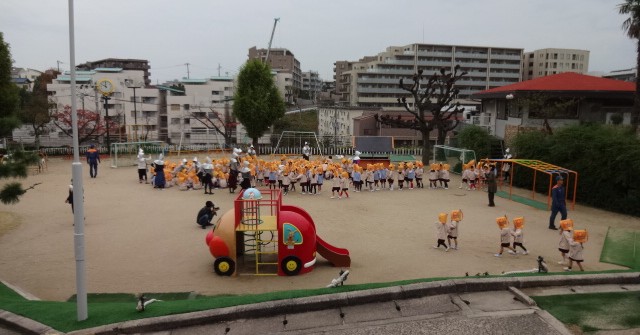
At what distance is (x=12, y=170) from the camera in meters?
10.5

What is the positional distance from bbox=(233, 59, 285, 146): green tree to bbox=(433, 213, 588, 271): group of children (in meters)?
23.2

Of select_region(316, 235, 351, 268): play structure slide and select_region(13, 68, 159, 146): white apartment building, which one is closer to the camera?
select_region(316, 235, 351, 268): play structure slide

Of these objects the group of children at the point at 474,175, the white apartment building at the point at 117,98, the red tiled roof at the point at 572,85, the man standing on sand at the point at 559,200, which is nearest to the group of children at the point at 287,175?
the group of children at the point at 474,175

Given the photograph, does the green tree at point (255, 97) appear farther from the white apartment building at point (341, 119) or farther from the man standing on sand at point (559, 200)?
the man standing on sand at point (559, 200)

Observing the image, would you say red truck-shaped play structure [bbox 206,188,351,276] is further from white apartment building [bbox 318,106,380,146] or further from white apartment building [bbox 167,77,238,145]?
white apartment building [bbox 318,106,380,146]

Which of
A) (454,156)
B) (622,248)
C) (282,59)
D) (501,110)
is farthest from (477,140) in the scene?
(282,59)

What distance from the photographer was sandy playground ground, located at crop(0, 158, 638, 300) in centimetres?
1034

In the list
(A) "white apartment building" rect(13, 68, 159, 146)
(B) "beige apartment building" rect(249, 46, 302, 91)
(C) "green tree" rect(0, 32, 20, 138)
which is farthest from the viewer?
(B) "beige apartment building" rect(249, 46, 302, 91)

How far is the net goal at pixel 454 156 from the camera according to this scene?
2620cm

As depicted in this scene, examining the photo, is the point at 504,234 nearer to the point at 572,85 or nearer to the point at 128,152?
the point at 572,85

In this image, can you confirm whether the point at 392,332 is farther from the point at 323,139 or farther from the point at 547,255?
the point at 323,139

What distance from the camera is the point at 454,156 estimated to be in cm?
2833

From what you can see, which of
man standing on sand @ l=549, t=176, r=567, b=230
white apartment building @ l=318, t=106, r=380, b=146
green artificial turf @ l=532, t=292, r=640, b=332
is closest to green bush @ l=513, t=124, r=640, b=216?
man standing on sand @ l=549, t=176, r=567, b=230

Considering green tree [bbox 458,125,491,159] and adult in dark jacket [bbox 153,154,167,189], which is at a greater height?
green tree [bbox 458,125,491,159]
